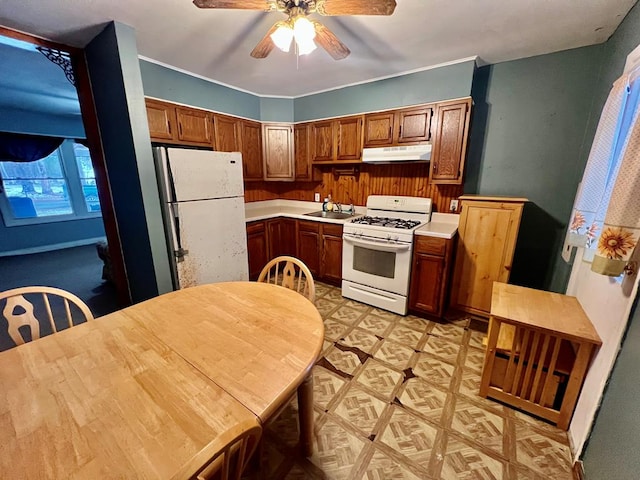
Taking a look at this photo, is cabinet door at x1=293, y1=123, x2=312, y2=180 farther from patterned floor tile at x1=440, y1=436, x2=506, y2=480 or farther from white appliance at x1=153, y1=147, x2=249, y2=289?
patterned floor tile at x1=440, y1=436, x2=506, y2=480

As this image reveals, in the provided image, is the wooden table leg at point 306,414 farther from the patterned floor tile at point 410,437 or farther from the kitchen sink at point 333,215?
the kitchen sink at point 333,215

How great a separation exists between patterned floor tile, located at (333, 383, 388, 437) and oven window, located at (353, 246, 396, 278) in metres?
1.20

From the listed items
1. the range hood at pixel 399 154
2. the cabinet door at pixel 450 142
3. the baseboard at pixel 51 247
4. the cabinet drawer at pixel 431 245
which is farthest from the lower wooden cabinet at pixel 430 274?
the baseboard at pixel 51 247

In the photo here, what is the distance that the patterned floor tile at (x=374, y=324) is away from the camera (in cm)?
241

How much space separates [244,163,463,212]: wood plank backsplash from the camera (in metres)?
2.89

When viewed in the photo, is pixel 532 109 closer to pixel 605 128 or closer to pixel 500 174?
pixel 500 174

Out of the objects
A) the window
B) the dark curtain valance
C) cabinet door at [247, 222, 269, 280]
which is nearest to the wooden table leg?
cabinet door at [247, 222, 269, 280]

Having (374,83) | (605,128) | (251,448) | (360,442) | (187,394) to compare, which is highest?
(374,83)

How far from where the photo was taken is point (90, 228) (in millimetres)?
5730

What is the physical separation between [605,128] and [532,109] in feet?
3.96

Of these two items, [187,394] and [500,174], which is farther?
[500,174]

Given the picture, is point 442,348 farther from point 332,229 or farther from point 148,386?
point 148,386

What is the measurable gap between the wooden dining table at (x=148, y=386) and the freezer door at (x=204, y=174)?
3.79ft

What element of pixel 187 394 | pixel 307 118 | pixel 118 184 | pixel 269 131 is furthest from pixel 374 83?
pixel 187 394
